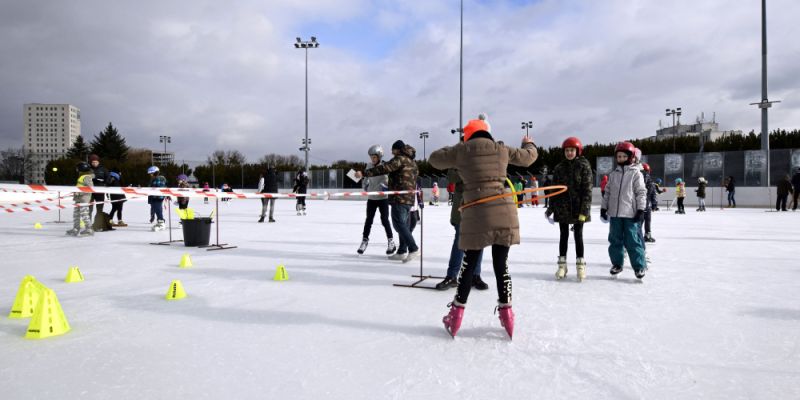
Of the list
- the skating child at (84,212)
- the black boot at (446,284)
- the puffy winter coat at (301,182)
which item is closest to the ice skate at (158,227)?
the skating child at (84,212)

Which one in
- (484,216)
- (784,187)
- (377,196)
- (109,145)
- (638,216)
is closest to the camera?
(484,216)

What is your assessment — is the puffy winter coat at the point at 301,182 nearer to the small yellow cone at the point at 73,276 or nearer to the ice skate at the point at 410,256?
the ice skate at the point at 410,256

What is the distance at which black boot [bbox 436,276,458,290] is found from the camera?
181 inches

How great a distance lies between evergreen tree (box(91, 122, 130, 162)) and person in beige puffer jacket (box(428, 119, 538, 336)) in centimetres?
8676

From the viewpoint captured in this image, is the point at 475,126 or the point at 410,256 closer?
the point at 475,126

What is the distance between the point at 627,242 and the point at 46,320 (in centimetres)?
526

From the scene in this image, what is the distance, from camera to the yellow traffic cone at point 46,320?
3127 millimetres

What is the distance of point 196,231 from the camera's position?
26.1 ft

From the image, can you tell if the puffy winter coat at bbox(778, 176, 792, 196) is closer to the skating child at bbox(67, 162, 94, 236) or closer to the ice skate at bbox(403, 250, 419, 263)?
the ice skate at bbox(403, 250, 419, 263)

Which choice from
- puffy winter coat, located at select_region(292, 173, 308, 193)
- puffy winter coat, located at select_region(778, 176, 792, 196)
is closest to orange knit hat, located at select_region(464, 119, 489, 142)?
puffy winter coat, located at select_region(292, 173, 308, 193)

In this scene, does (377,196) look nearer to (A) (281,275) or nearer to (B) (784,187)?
(A) (281,275)

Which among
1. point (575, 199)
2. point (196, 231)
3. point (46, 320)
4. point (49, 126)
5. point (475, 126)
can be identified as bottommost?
point (46, 320)

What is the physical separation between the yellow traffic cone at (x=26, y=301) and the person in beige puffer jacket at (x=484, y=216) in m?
→ 3.20

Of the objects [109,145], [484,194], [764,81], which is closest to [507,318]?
[484,194]
